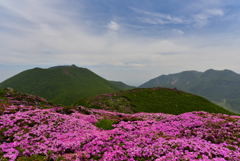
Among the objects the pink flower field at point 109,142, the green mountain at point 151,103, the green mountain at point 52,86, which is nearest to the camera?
the pink flower field at point 109,142

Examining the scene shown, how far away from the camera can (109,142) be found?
968 centimetres

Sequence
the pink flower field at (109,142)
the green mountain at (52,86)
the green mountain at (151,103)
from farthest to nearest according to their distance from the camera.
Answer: the green mountain at (52,86) → the green mountain at (151,103) → the pink flower field at (109,142)

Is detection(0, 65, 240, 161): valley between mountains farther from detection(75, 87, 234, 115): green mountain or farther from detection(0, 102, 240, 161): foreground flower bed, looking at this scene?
detection(75, 87, 234, 115): green mountain

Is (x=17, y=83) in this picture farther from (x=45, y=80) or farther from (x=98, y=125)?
(x=98, y=125)

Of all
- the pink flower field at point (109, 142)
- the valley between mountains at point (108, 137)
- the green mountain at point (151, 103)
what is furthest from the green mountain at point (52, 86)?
the pink flower field at point (109, 142)

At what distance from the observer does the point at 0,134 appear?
35.6 ft

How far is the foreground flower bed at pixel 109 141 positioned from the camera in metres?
7.61

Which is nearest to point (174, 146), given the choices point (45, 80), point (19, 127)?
point (19, 127)

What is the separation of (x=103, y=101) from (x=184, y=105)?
27253 millimetres

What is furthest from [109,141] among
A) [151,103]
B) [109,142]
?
[151,103]

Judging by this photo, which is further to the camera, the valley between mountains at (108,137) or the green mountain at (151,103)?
the green mountain at (151,103)

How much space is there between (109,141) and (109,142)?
0.23 metres

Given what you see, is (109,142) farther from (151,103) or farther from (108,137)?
(151,103)

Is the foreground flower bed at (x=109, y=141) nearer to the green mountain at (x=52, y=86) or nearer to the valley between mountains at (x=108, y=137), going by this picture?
the valley between mountains at (x=108, y=137)
